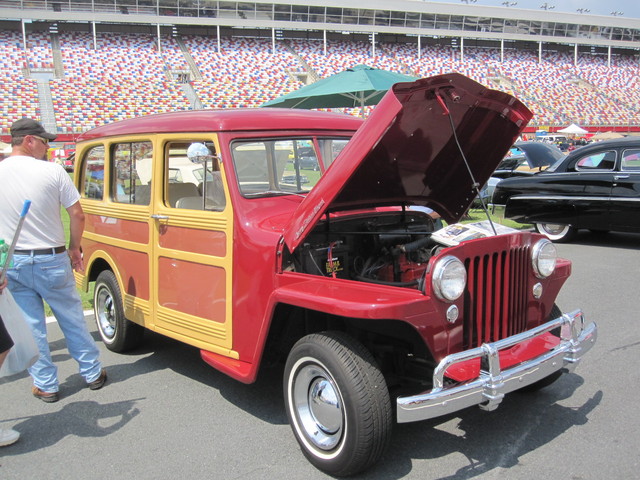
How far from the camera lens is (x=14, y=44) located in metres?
37.6

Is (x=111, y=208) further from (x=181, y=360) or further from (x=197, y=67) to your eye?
(x=197, y=67)

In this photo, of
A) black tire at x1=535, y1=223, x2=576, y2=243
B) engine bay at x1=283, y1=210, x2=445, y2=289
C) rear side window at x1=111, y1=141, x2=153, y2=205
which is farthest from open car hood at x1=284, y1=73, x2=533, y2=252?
black tire at x1=535, y1=223, x2=576, y2=243

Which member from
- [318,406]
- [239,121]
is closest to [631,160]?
[239,121]

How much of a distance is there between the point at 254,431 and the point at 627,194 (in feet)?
23.2

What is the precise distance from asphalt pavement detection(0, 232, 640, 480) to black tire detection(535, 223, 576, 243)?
16.3 ft

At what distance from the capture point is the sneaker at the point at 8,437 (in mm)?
3230

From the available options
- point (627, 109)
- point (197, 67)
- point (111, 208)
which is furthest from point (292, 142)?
point (627, 109)

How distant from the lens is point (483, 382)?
8.61 feet

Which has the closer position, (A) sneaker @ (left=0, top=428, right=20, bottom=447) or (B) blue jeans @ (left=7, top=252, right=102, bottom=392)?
(A) sneaker @ (left=0, top=428, right=20, bottom=447)

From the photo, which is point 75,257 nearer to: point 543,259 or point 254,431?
point 254,431

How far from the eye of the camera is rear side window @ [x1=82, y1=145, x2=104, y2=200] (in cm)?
481

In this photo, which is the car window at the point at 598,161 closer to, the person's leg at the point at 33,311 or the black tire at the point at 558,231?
the black tire at the point at 558,231

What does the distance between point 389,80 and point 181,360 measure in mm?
7571

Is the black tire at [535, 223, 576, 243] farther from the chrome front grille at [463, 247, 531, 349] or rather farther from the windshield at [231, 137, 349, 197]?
the chrome front grille at [463, 247, 531, 349]
